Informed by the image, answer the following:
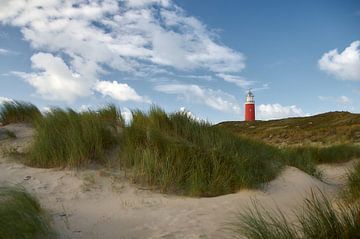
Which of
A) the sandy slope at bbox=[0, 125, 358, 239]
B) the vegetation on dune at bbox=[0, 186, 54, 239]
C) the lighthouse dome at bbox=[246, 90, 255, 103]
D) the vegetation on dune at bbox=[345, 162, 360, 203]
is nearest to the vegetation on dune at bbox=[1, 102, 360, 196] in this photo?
the sandy slope at bbox=[0, 125, 358, 239]

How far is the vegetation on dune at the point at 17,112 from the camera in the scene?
958 cm

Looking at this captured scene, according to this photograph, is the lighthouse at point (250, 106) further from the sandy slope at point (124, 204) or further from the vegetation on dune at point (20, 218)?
the vegetation on dune at point (20, 218)

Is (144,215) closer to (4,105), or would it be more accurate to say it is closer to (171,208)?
(171,208)

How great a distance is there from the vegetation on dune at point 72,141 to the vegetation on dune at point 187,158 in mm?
424

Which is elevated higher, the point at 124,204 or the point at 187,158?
the point at 187,158

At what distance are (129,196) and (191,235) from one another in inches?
70.3

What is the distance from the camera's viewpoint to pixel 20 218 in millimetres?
3457

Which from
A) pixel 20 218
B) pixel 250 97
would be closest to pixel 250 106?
pixel 250 97

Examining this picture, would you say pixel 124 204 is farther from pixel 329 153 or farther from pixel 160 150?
pixel 329 153

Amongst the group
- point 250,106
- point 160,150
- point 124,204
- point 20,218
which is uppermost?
point 250,106

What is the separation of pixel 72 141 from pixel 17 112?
4002 millimetres

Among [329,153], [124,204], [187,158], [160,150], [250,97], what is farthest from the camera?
[250,97]

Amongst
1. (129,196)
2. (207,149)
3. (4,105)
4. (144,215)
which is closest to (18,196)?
(144,215)

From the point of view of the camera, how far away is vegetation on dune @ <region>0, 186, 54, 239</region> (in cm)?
321
